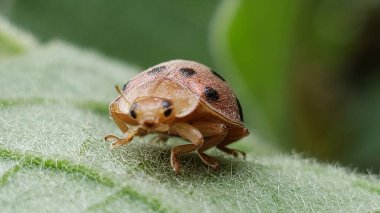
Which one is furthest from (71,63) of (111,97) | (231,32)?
(231,32)

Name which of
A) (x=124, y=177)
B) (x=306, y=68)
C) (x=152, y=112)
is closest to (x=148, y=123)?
(x=152, y=112)

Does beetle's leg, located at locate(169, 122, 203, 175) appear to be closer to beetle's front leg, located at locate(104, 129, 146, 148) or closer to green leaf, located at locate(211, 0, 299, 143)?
beetle's front leg, located at locate(104, 129, 146, 148)

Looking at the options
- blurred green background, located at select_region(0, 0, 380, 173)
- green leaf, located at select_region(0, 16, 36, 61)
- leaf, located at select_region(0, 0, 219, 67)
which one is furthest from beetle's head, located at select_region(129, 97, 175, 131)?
leaf, located at select_region(0, 0, 219, 67)

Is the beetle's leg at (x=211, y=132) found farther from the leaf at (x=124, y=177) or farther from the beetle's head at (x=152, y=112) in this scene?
the beetle's head at (x=152, y=112)

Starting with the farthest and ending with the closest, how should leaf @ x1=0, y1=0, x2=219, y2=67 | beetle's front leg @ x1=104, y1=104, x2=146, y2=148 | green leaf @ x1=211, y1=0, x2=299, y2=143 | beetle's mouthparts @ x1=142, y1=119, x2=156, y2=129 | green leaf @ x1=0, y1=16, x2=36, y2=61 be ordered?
leaf @ x1=0, y1=0, x2=219, y2=67 → green leaf @ x1=211, y1=0, x2=299, y2=143 → green leaf @ x1=0, y1=16, x2=36, y2=61 → beetle's front leg @ x1=104, y1=104, x2=146, y2=148 → beetle's mouthparts @ x1=142, y1=119, x2=156, y2=129

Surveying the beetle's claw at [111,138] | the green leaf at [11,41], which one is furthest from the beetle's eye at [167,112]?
the green leaf at [11,41]

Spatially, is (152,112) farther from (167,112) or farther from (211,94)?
(211,94)
